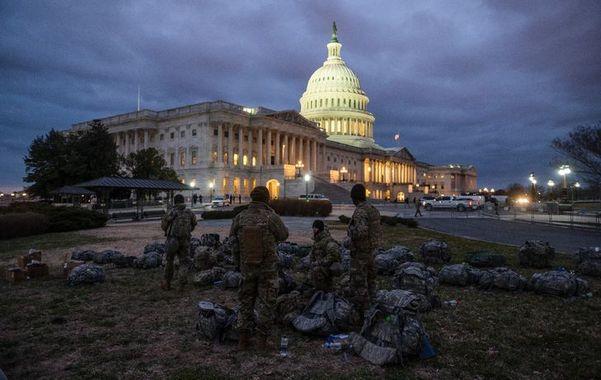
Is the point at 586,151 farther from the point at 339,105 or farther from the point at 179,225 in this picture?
the point at 339,105

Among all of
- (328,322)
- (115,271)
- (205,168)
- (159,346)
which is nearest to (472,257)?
(328,322)

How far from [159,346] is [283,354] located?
6.71 ft

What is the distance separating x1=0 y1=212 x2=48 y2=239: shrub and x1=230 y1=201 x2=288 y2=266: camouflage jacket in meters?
20.7

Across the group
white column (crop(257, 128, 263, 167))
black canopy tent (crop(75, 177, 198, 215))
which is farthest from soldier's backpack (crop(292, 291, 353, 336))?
white column (crop(257, 128, 263, 167))

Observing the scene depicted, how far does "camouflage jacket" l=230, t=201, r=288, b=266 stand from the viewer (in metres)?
6.41

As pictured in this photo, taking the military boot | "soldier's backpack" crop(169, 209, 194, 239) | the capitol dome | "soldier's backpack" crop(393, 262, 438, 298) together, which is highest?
the capitol dome

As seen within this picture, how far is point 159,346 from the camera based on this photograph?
6.34 m

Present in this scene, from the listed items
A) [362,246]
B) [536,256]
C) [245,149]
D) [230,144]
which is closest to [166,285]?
[362,246]

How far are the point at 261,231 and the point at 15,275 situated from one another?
858cm

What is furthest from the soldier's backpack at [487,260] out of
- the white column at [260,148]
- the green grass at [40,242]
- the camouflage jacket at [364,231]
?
the white column at [260,148]

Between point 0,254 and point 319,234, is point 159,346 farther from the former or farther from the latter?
point 0,254

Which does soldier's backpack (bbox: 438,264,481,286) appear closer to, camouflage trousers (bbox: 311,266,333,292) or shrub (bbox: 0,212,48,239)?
camouflage trousers (bbox: 311,266,333,292)

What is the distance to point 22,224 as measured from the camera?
22.0 m

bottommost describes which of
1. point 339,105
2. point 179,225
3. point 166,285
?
point 166,285
